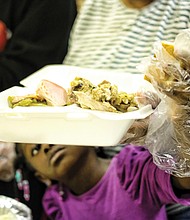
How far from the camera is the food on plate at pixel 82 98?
0.82 meters

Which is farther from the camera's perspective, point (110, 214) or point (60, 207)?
point (60, 207)

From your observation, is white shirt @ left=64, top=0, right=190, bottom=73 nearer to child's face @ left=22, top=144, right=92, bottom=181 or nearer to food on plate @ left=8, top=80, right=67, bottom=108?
child's face @ left=22, top=144, right=92, bottom=181

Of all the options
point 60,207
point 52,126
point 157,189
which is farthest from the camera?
point 60,207

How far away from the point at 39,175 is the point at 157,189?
0.35 m

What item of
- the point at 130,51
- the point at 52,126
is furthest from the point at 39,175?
the point at 52,126

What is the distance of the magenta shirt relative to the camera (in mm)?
982

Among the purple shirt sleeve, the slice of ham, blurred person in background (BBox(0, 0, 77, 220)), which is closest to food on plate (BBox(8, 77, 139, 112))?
the slice of ham

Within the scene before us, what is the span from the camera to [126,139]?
84 centimetres

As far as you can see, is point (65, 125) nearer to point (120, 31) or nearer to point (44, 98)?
point (44, 98)

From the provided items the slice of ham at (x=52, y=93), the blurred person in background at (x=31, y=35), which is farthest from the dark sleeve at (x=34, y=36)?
the slice of ham at (x=52, y=93)

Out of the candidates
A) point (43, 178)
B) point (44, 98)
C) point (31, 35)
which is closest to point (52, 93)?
point (44, 98)

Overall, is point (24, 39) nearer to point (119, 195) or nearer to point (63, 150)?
point (63, 150)

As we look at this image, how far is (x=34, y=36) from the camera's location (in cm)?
141

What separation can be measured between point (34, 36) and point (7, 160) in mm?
347
